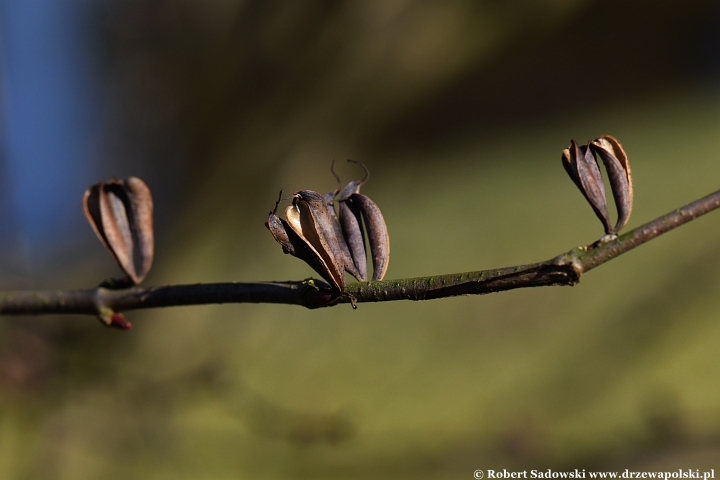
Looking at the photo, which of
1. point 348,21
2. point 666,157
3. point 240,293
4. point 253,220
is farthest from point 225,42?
point 240,293

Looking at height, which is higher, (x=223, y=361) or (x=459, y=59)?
(x=459, y=59)

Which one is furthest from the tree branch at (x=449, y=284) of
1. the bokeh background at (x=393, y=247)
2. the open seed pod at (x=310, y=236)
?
the bokeh background at (x=393, y=247)

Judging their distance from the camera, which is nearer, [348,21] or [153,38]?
[348,21]

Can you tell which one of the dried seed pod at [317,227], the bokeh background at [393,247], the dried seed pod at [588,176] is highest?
the bokeh background at [393,247]

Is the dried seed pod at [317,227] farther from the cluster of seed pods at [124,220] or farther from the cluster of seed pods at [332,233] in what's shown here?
the cluster of seed pods at [124,220]

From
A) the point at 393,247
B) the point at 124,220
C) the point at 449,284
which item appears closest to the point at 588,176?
the point at 449,284

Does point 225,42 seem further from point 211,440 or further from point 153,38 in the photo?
point 211,440

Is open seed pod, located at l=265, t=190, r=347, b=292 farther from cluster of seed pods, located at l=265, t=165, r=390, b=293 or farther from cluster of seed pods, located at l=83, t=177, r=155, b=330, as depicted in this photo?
cluster of seed pods, located at l=83, t=177, r=155, b=330
